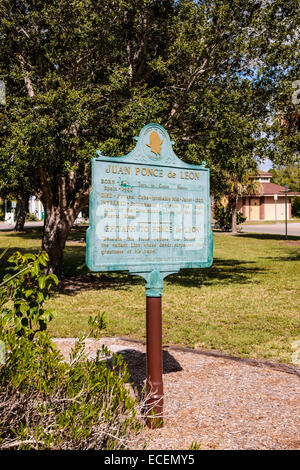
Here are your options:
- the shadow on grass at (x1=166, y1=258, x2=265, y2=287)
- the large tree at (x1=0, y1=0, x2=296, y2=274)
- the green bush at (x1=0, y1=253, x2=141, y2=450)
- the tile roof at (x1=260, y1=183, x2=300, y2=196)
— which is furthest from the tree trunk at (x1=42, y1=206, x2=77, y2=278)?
the tile roof at (x1=260, y1=183, x2=300, y2=196)

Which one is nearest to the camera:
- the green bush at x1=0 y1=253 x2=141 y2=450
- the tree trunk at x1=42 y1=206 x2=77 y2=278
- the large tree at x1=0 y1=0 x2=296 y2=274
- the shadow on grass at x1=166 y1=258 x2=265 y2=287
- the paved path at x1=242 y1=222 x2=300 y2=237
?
the green bush at x1=0 y1=253 x2=141 y2=450

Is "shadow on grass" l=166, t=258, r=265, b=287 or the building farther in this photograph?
the building

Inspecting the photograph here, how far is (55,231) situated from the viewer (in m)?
12.4

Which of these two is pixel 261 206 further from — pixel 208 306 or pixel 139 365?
pixel 139 365

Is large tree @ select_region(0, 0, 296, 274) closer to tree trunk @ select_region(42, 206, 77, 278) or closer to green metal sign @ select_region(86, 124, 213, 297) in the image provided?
tree trunk @ select_region(42, 206, 77, 278)

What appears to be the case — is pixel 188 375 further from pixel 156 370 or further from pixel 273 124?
pixel 273 124

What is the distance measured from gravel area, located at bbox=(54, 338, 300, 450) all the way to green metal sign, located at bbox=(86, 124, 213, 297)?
88cm

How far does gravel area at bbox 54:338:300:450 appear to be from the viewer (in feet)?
12.1

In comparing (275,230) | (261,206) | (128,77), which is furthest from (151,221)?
(261,206)

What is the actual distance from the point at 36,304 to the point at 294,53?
10460mm

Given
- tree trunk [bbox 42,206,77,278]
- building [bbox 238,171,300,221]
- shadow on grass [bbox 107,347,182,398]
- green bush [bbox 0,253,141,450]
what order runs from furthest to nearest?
building [bbox 238,171,300,221]
tree trunk [bbox 42,206,77,278]
shadow on grass [bbox 107,347,182,398]
green bush [bbox 0,253,141,450]

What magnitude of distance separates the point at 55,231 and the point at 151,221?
28.6 feet
